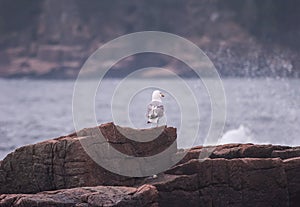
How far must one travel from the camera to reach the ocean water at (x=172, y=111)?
33969 mm

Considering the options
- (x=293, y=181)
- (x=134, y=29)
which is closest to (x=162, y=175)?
(x=293, y=181)

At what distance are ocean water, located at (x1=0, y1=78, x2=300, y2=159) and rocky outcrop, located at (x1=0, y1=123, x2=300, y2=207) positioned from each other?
20.5 feet

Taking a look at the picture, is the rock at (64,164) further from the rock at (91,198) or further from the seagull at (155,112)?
the rock at (91,198)

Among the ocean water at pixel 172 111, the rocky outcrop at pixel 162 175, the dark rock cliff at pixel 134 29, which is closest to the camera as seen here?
the rocky outcrop at pixel 162 175

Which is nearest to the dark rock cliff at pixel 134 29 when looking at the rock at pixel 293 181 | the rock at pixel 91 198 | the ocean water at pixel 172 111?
the ocean water at pixel 172 111

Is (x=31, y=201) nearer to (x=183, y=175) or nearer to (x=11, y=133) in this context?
(x=183, y=175)

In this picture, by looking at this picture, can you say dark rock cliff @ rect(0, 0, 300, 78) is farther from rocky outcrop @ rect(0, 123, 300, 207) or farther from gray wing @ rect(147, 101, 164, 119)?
rocky outcrop @ rect(0, 123, 300, 207)

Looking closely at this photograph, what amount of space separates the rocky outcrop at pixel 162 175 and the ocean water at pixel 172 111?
6241 mm

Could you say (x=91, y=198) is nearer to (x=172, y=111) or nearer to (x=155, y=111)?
(x=155, y=111)

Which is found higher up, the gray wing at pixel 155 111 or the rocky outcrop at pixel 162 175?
the gray wing at pixel 155 111

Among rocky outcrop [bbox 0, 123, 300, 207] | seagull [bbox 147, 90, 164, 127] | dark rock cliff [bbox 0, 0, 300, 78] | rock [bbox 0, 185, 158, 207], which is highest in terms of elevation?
dark rock cliff [bbox 0, 0, 300, 78]

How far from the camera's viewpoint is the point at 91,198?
13.6 meters

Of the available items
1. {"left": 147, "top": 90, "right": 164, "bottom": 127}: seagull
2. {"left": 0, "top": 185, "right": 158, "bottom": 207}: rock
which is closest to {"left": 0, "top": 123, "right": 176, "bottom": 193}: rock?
{"left": 147, "top": 90, "right": 164, "bottom": 127}: seagull

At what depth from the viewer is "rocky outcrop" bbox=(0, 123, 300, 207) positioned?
47.8ft
